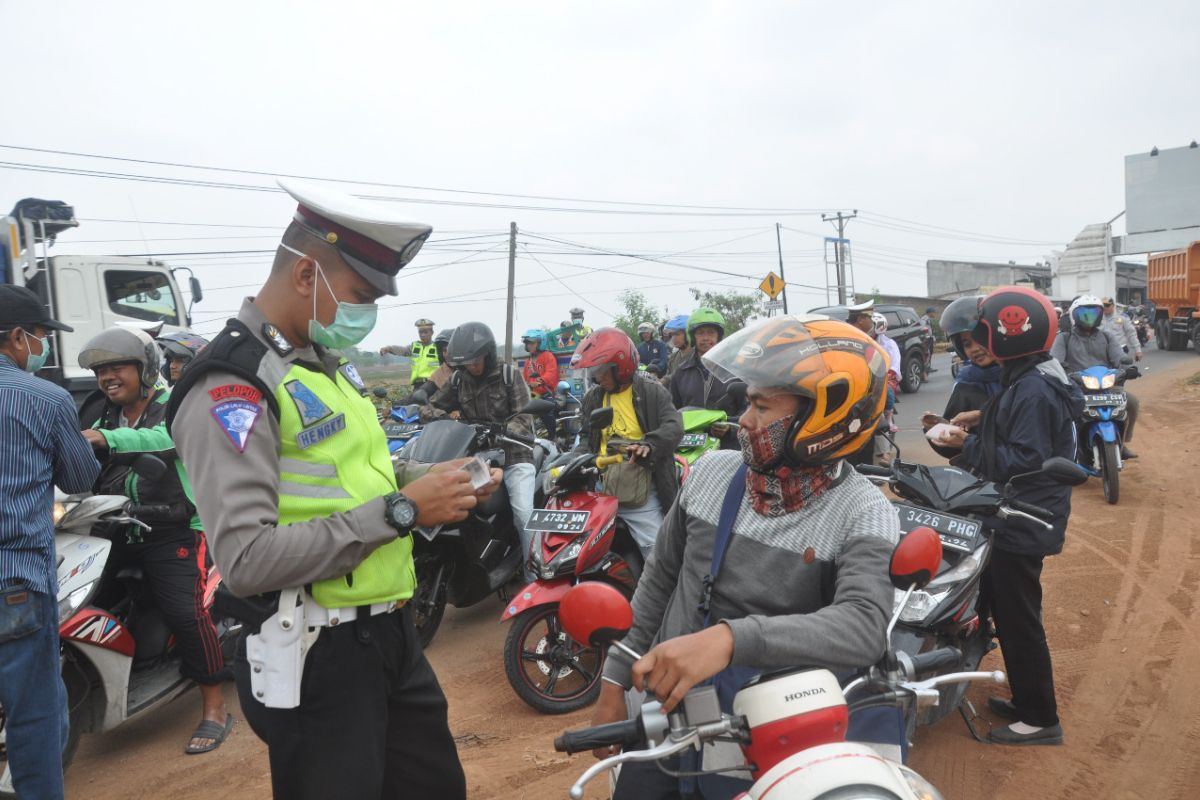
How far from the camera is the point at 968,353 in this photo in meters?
4.41

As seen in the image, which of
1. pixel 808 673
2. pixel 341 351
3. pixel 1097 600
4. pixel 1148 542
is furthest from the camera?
pixel 1148 542

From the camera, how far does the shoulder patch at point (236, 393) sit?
68.4 inches

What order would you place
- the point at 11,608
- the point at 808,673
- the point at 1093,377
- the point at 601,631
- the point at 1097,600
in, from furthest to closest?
the point at 1093,377 → the point at 1097,600 → the point at 11,608 → the point at 601,631 → the point at 808,673

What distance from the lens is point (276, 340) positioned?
188 cm

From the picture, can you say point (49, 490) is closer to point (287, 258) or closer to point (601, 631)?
point (287, 258)

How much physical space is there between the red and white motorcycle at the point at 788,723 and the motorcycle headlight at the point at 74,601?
2.92 metres

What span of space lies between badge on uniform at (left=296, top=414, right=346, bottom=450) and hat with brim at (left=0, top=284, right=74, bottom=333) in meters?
1.84

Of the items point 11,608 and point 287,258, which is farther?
point 11,608

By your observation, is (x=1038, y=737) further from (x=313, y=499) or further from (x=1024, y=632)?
(x=313, y=499)

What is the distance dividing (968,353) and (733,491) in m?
3.00

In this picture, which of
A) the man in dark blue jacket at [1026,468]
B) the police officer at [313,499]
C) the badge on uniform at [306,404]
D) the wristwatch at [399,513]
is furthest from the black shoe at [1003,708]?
the badge on uniform at [306,404]

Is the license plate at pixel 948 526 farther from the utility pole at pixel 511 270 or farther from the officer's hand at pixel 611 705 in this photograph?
the utility pole at pixel 511 270

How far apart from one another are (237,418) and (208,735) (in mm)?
3021

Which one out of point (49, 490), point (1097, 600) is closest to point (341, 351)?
point (49, 490)
